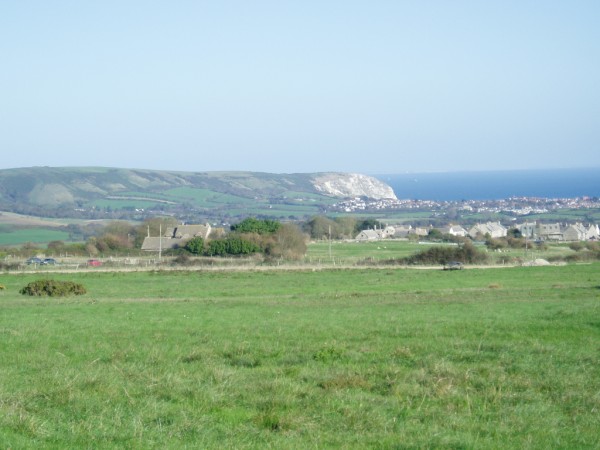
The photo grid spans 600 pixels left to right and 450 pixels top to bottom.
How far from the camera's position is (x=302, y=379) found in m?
10.5

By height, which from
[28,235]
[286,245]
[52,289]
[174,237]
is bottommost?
[28,235]

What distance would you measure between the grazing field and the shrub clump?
436 inches

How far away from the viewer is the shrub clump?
32.4 m

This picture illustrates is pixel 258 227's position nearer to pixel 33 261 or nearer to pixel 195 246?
pixel 195 246

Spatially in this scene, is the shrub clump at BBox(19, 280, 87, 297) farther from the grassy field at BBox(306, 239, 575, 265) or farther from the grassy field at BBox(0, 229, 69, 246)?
the grassy field at BBox(0, 229, 69, 246)

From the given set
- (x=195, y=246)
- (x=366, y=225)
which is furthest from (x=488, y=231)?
(x=195, y=246)

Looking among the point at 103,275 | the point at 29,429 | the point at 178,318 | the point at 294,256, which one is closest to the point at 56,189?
the point at 294,256

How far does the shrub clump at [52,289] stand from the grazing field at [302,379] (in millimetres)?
11072

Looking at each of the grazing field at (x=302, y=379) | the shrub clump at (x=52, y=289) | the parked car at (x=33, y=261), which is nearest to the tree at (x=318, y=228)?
the parked car at (x=33, y=261)

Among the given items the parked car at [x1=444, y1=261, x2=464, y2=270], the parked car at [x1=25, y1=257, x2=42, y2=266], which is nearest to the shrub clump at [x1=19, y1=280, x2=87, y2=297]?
the parked car at [x1=25, y1=257, x2=42, y2=266]

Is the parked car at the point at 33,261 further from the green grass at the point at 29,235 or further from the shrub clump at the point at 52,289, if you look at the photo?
the green grass at the point at 29,235

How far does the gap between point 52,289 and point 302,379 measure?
959 inches

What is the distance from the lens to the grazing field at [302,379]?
7.80 meters

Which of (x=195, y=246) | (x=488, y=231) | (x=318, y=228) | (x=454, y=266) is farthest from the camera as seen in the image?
(x=318, y=228)
